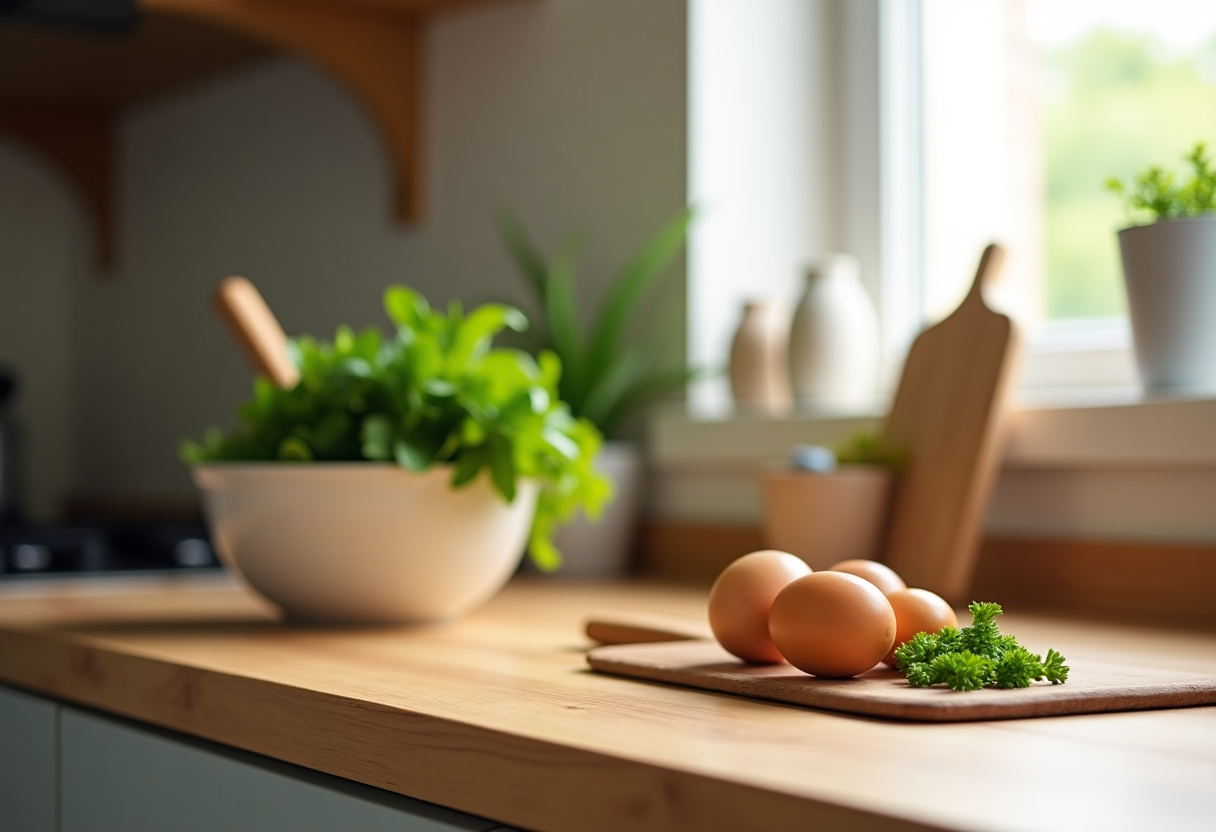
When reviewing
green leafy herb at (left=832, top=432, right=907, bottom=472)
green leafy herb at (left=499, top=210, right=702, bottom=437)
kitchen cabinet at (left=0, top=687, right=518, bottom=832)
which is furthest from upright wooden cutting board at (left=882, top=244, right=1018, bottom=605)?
kitchen cabinet at (left=0, top=687, right=518, bottom=832)

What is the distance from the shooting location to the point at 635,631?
3.24 ft

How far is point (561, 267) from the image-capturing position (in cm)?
175

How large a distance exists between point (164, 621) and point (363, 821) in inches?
20.8

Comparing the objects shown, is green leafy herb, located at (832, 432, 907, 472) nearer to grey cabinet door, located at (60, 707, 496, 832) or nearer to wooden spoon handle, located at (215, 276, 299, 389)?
wooden spoon handle, located at (215, 276, 299, 389)

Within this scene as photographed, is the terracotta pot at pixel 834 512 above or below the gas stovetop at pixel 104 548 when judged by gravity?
above

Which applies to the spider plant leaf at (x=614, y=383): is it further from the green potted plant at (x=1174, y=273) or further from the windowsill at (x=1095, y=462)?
the green potted plant at (x=1174, y=273)

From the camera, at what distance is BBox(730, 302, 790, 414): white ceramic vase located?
1.58 meters

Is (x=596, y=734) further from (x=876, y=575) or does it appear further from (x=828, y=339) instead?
(x=828, y=339)

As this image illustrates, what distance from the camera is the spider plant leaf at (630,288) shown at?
5.35ft

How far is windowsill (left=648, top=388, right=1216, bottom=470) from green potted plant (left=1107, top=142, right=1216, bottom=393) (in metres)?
0.04

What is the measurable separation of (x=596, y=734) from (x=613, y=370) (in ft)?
3.55

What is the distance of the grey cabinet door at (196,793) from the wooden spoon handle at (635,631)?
0.85 ft

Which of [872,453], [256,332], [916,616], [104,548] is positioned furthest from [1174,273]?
[104,548]

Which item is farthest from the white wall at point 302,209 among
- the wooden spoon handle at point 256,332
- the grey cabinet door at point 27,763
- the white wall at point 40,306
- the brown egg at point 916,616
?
the brown egg at point 916,616
